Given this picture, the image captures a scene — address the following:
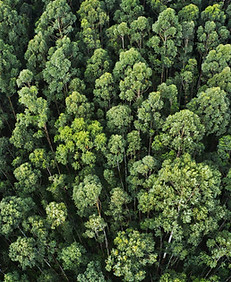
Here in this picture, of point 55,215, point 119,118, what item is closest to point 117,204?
point 55,215

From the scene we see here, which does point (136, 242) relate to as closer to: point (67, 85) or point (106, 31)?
point (67, 85)

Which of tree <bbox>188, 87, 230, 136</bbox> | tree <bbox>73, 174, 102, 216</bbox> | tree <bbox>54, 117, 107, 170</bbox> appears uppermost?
tree <bbox>188, 87, 230, 136</bbox>

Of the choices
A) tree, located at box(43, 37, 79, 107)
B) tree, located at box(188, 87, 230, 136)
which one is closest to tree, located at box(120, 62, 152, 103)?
tree, located at box(188, 87, 230, 136)

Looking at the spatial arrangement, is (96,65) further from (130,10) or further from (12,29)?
(12,29)

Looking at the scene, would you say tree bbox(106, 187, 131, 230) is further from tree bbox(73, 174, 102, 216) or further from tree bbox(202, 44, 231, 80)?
tree bbox(202, 44, 231, 80)

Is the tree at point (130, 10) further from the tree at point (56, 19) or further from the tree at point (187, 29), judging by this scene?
the tree at point (56, 19)

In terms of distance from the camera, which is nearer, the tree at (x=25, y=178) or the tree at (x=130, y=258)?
the tree at (x=130, y=258)

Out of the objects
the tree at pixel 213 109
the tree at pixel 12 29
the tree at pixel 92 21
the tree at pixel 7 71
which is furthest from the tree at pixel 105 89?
the tree at pixel 12 29
